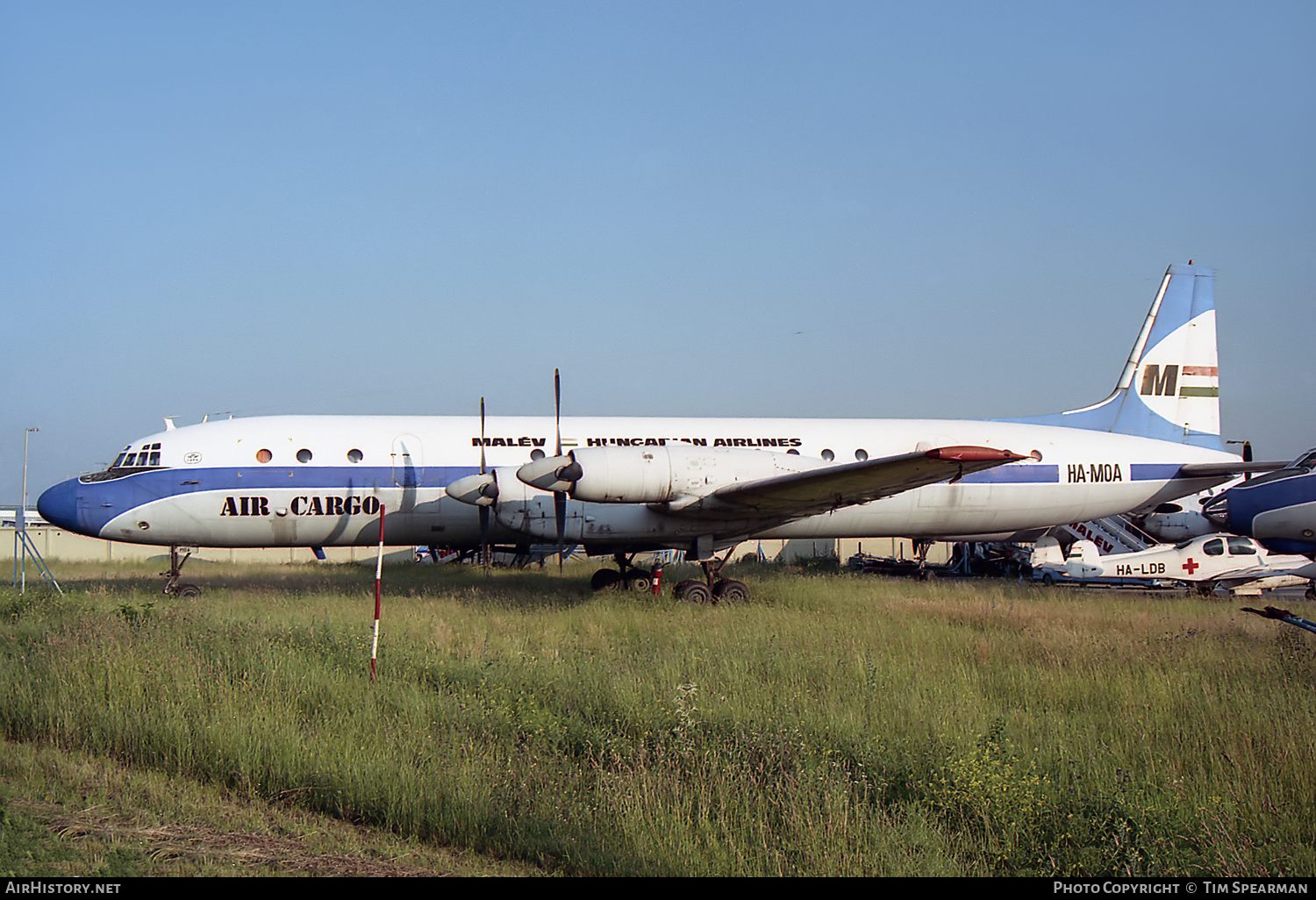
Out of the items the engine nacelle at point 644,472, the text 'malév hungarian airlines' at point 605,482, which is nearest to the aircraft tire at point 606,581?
the text 'malév hungarian airlines' at point 605,482

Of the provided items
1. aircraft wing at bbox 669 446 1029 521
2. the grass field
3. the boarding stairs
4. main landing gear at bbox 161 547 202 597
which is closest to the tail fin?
the boarding stairs

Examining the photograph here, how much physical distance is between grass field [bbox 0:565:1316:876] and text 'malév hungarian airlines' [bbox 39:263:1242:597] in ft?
9.73

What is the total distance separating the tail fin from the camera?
20.9m

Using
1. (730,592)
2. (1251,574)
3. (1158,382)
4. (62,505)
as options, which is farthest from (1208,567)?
(62,505)

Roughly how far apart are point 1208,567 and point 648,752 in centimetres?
1906

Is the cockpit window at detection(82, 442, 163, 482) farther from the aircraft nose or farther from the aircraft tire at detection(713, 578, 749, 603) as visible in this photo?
the aircraft tire at detection(713, 578, 749, 603)

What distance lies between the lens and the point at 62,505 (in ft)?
50.1

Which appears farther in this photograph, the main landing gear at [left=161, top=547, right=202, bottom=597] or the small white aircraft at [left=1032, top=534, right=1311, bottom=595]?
the small white aircraft at [left=1032, top=534, right=1311, bottom=595]

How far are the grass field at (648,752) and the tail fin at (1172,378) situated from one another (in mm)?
10102

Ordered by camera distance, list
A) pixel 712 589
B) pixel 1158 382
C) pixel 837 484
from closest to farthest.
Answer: pixel 837 484 < pixel 712 589 < pixel 1158 382

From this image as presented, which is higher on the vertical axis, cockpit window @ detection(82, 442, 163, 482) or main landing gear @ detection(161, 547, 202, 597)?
cockpit window @ detection(82, 442, 163, 482)

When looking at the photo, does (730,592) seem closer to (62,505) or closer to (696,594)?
(696,594)

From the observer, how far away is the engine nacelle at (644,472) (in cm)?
1341

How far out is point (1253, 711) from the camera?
732cm
